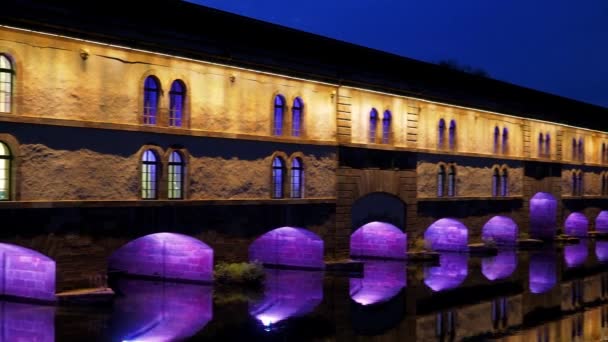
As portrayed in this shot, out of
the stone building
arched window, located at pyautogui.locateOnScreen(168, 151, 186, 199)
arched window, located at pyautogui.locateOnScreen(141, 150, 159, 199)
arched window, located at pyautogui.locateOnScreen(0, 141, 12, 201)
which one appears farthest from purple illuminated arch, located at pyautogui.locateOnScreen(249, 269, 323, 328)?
arched window, located at pyautogui.locateOnScreen(0, 141, 12, 201)

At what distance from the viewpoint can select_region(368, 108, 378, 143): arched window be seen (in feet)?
105

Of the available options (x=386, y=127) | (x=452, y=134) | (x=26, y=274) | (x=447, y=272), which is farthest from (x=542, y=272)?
(x=26, y=274)

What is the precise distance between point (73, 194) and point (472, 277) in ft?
57.6

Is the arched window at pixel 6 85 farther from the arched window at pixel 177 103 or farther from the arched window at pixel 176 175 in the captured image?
the arched window at pixel 176 175

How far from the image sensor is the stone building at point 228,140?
811 inches

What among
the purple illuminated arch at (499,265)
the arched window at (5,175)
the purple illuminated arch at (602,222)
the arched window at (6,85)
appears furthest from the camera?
the purple illuminated arch at (602,222)

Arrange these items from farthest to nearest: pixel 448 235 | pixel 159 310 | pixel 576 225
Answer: pixel 576 225, pixel 448 235, pixel 159 310

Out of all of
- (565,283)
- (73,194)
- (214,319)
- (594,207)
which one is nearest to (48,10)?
(73,194)

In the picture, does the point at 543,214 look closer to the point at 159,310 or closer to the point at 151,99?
the point at 151,99

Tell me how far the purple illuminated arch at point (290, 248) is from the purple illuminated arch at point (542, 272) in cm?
870

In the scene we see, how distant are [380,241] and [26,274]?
18.3 meters

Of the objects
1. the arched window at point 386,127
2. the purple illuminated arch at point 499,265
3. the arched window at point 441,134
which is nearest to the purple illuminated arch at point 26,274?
the arched window at point 386,127

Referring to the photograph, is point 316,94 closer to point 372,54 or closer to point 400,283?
point 372,54

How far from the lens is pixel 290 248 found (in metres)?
31.1
